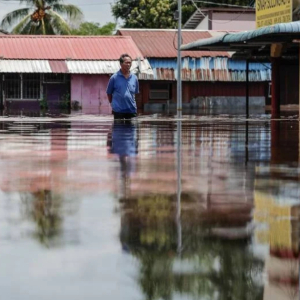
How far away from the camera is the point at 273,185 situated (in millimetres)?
7902

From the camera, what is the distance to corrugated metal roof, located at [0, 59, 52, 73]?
4478cm

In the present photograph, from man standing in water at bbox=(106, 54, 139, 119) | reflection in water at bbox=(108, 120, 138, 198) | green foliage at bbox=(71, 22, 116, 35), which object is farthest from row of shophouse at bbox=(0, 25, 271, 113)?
green foliage at bbox=(71, 22, 116, 35)

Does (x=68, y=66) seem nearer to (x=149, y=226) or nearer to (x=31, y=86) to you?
(x=31, y=86)

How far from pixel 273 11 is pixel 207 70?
22304 millimetres

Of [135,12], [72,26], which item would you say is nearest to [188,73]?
[72,26]

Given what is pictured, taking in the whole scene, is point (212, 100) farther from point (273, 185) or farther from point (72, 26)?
point (273, 185)

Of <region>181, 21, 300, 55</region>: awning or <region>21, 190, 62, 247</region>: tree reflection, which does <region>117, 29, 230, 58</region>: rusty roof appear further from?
<region>21, 190, 62, 247</region>: tree reflection

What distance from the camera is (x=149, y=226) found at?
18.9ft

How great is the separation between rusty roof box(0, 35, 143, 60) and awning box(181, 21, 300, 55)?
53.2 feet

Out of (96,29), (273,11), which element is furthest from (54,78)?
(96,29)

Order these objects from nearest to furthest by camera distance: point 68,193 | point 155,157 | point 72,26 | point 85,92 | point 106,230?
point 106,230
point 68,193
point 155,157
point 85,92
point 72,26

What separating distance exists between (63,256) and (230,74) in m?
45.1

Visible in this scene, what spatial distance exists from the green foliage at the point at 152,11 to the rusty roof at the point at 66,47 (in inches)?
494

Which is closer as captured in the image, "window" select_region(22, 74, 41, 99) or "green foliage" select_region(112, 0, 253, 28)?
"window" select_region(22, 74, 41, 99)
